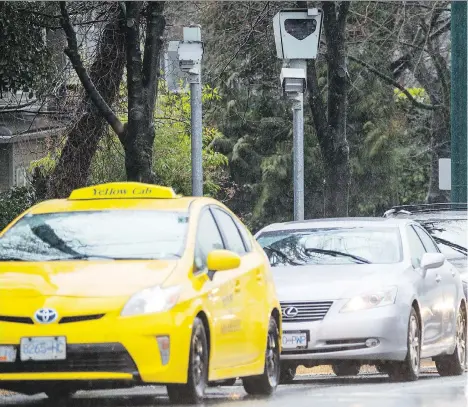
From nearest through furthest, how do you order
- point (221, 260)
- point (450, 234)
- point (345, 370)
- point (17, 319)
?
point (17, 319) < point (221, 260) < point (345, 370) < point (450, 234)

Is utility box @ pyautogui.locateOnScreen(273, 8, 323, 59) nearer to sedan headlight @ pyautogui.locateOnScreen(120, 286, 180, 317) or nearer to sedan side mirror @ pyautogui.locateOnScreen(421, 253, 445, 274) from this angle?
sedan side mirror @ pyautogui.locateOnScreen(421, 253, 445, 274)

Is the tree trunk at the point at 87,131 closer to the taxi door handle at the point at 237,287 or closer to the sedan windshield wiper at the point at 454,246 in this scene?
the sedan windshield wiper at the point at 454,246

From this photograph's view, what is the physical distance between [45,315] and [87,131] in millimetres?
14155

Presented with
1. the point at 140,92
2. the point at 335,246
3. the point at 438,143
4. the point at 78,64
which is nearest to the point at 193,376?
the point at 335,246

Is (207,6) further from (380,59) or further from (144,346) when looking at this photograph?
(144,346)

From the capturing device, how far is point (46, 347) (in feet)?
30.5

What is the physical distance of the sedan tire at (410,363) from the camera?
13062mm

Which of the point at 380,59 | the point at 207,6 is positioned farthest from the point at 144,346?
the point at 380,59

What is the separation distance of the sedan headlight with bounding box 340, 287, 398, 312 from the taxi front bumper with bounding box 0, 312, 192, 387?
12.6ft

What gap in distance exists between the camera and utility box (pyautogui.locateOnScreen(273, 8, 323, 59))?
18125mm

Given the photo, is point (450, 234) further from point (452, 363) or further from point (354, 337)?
point (354, 337)

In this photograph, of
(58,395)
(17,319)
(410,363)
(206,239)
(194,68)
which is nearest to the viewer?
(17,319)

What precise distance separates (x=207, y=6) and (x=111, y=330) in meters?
18.6

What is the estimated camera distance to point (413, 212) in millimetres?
19297
